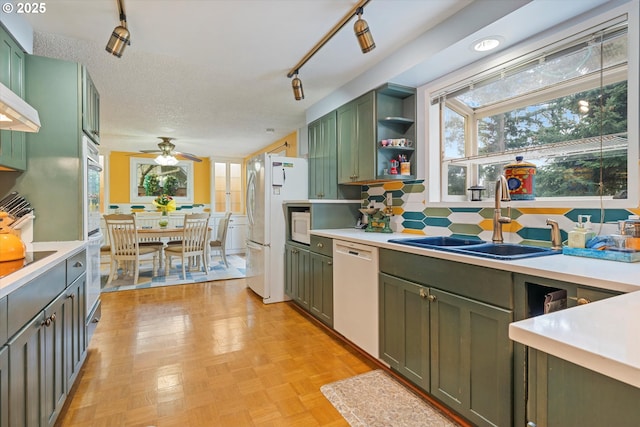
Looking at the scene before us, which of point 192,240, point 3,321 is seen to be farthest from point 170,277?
point 3,321

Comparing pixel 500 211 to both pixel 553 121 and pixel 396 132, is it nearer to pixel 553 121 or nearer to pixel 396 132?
pixel 553 121

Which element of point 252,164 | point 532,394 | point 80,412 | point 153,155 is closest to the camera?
point 532,394

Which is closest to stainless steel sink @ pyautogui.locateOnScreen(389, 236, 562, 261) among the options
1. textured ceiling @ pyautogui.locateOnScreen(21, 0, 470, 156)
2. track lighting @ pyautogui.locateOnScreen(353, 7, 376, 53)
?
track lighting @ pyautogui.locateOnScreen(353, 7, 376, 53)

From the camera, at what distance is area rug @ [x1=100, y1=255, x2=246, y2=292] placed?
436 centimetres

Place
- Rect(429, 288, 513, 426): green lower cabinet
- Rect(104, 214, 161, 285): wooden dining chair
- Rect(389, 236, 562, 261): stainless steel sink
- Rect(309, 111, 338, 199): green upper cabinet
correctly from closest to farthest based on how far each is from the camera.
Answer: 1. Rect(429, 288, 513, 426): green lower cabinet
2. Rect(389, 236, 562, 261): stainless steel sink
3. Rect(309, 111, 338, 199): green upper cabinet
4. Rect(104, 214, 161, 285): wooden dining chair

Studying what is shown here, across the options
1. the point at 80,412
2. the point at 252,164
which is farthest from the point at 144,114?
the point at 80,412

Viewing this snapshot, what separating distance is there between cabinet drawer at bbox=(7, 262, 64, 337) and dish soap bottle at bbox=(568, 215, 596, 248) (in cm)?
240

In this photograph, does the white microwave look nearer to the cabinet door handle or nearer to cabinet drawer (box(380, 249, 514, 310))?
cabinet drawer (box(380, 249, 514, 310))

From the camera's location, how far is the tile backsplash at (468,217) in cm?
171

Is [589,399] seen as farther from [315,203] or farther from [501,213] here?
[315,203]

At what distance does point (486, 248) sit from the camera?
194 cm

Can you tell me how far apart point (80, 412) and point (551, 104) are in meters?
3.28

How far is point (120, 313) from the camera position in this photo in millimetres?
3277

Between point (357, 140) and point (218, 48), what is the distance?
1.40 meters
